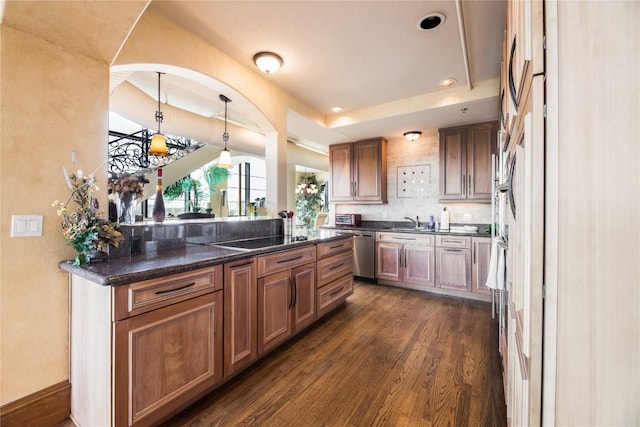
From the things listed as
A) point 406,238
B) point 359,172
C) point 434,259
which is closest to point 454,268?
point 434,259

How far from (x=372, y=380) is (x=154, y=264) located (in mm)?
1659

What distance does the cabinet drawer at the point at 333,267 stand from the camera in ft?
9.36

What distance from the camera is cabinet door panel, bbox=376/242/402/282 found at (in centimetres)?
421

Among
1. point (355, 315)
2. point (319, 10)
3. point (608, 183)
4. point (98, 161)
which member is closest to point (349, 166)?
point (355, 315)

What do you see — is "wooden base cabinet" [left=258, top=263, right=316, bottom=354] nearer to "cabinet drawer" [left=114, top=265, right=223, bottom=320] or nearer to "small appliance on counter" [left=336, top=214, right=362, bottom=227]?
"cabinet drawer" [left=114, top=265, right=223, bottom=320]

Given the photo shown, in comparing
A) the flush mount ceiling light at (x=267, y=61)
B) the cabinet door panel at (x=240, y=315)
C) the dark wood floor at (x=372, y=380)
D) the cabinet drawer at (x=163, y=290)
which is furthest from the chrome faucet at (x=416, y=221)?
the cabinet drawer at (x=163, y=290)

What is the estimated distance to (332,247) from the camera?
3.06m

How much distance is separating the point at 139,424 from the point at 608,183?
2.09 meters

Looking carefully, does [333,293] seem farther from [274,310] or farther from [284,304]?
[274,310]

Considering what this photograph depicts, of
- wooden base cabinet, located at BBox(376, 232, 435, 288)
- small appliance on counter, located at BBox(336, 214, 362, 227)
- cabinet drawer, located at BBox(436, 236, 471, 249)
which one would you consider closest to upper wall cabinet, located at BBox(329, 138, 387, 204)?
small appliance on counter, located at BBox(336, 214, 362, 227)

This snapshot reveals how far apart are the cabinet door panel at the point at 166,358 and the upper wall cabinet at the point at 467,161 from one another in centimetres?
→ 362

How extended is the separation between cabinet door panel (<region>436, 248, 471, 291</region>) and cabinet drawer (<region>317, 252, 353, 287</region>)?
139 cm

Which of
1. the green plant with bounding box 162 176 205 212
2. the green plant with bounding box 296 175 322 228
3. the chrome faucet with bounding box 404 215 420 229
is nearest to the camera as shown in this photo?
the chrome faucet with bounding box 404 215 420 229

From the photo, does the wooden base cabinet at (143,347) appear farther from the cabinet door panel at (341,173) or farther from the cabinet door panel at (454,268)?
the cabinet door panel at (341,173)
